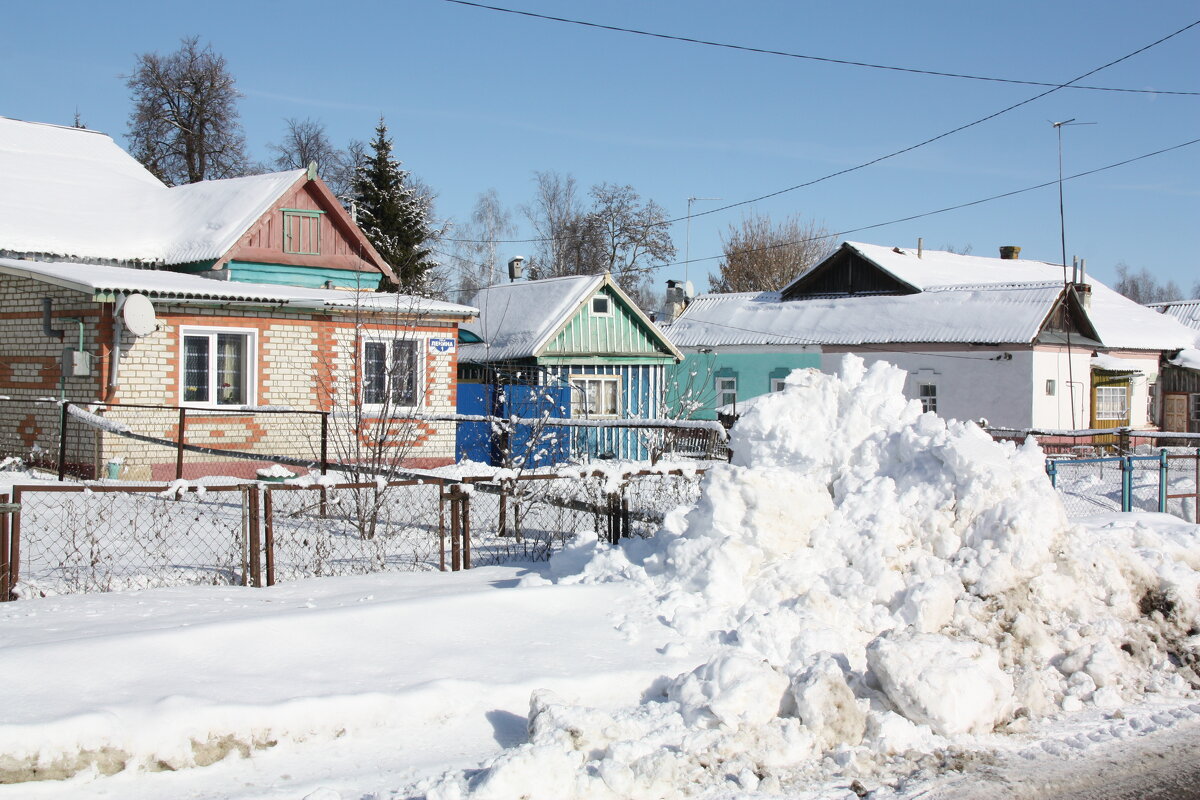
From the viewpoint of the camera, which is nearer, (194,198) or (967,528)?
(967,528)

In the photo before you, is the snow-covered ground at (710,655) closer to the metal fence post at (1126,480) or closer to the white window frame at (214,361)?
the metal fence post at (1126,480)

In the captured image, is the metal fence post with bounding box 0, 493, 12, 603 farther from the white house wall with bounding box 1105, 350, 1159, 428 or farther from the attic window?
the white house wall with bounding box 1105, 350, 1159, 428

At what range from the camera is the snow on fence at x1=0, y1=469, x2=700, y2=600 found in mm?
7441

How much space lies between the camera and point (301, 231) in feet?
68.2

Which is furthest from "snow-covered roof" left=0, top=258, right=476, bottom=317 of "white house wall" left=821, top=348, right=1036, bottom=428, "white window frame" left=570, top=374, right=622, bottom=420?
"white house wall" left=821, top=348, right=1036, bottom=428

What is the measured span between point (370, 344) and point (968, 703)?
1330 cm

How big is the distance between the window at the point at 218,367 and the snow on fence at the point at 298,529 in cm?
401

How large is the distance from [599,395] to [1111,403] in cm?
1777

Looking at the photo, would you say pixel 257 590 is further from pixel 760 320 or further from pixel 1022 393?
pixel 760 320

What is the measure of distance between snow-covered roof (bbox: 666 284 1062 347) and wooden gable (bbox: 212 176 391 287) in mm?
15083

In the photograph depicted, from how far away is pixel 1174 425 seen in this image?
34688 mm

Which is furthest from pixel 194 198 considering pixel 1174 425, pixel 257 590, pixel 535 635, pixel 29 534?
pixel 1174 425

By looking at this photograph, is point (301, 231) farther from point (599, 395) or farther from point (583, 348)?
point (599, 395)

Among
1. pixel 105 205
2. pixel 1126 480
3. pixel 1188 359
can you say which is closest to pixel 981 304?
pixel 1188 359
